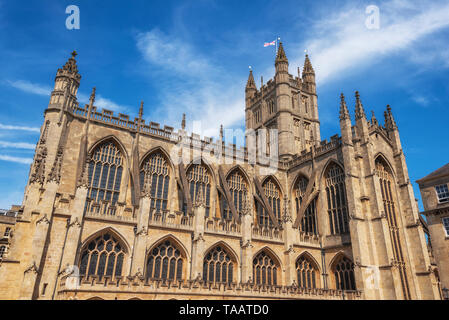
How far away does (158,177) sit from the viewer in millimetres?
26250

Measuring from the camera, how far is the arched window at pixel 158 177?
2547 centimetres

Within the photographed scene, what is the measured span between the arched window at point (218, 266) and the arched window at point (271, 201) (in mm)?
7682

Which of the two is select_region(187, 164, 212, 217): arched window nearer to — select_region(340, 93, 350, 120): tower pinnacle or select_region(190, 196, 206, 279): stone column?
select_region(190, 196, 206, 279): stone column

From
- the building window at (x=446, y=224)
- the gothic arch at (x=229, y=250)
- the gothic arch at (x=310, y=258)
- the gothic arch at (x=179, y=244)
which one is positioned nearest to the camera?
the gothic arch at (x=179, y=244)

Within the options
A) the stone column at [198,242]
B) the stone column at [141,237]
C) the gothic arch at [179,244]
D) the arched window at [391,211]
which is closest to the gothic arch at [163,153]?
the stone column at [198,242]

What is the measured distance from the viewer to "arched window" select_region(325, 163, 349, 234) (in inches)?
1041

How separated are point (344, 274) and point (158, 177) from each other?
1624 centimetres

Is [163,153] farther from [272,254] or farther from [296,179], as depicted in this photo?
[296,179]

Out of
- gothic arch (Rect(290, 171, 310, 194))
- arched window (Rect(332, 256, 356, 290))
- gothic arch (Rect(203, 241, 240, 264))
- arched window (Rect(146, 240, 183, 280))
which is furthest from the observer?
gothic arch (Rect(290, 171, 310, 194))

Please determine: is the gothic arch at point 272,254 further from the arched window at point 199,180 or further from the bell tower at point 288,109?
the bell tower at point 288,109

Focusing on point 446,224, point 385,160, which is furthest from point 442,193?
point 385,160

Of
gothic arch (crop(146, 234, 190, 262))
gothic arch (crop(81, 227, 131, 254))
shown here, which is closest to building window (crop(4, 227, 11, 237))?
gothic arch (crop(81, 227, 131, 254))

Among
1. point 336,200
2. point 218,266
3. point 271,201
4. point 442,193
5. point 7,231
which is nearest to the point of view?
point 218,266

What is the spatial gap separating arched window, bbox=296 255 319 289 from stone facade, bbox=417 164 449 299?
8.71 meters
